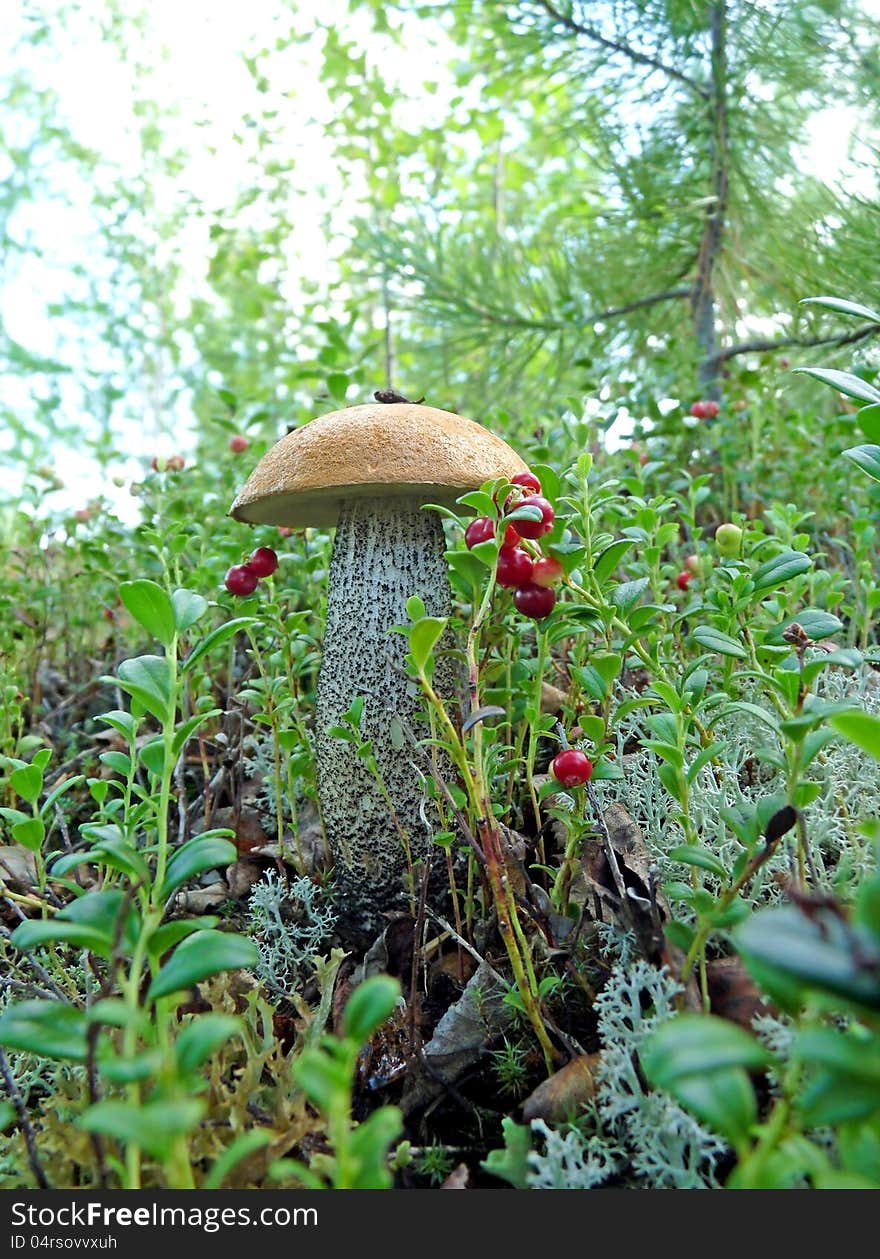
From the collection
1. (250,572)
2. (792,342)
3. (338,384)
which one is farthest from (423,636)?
(792,342)

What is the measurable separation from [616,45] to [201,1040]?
3812 millimetres

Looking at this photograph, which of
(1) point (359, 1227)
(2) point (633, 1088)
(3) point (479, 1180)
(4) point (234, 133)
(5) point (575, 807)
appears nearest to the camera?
(1) point (359, 1227)

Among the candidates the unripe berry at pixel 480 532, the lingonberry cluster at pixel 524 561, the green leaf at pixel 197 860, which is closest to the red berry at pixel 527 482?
the lingonberry cluster at pixel 524 561

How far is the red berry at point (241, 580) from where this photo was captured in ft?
5.90

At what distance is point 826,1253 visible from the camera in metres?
0.75

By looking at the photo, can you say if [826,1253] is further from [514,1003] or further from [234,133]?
[234,133]

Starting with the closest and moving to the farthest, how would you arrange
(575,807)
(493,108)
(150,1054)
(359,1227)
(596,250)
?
(150,1054) → (359,1227) → (575,807) → (596,250) → (493,108)

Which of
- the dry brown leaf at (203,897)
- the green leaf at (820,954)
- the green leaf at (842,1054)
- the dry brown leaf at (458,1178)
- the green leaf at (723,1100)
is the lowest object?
the dry brown leaf at (458,1178)

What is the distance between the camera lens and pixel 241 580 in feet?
5.91

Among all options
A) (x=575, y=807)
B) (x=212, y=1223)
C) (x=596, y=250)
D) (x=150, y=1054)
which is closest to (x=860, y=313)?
(x=575, y=807)

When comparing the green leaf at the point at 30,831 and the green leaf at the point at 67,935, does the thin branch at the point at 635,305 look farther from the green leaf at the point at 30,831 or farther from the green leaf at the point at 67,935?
the green leaf at the point at 67,935

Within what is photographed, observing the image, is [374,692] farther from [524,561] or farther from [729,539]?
[729,539]

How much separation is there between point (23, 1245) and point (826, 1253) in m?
0.80

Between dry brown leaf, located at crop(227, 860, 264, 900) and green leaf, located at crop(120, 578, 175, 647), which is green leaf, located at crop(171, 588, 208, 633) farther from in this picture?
dry brown leaf, located at crop(227, 860, 264, 900)
